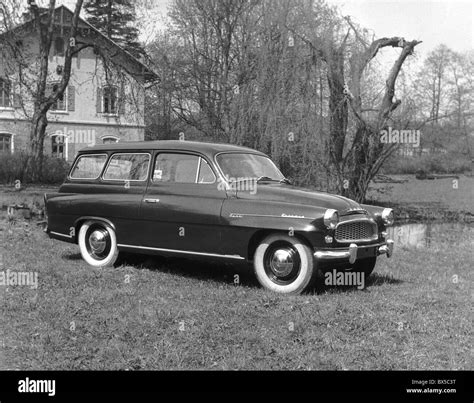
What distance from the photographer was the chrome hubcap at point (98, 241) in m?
7.58

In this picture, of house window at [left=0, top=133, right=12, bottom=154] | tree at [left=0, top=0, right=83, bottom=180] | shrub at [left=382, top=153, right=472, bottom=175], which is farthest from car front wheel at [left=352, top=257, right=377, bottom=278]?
house window at [left=0, top=133, right=12, bottom=154]

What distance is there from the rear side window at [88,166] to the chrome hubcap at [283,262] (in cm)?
311

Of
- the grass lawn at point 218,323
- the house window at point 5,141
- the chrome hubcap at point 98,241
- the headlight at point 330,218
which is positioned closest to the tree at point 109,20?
the house window at point 5,141

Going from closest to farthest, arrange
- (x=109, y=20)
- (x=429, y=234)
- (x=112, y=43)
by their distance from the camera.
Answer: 1. (x=429, y=234)
2. (x=112, y=43)
3. (x=109, y=20)

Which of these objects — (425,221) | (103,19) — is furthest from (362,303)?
(103,19)

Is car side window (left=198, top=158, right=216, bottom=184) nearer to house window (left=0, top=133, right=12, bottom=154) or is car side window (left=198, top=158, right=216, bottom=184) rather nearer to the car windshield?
the car windshield

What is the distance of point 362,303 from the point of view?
226 inches

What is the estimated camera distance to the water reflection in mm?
12805

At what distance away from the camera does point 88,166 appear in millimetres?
8180

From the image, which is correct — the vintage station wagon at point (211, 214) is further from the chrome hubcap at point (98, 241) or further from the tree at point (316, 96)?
the tree at point (316, 96)

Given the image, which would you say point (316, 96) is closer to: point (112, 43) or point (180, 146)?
point (180, 146)

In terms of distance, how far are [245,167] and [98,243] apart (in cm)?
230

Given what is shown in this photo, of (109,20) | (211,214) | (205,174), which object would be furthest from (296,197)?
(109,20)
